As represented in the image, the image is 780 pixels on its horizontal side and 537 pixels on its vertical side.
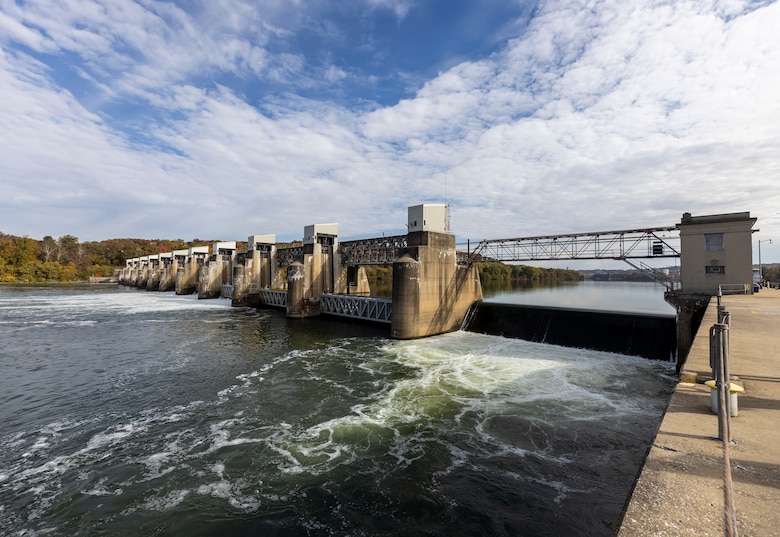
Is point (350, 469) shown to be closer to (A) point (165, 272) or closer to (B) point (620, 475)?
(B) point (620, 475)

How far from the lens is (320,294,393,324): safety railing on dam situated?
30.6 meters

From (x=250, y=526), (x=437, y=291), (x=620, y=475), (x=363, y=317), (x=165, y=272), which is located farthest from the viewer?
(x=165, y=272)

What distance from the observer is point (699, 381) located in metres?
6.89

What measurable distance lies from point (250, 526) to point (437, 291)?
2079 cm

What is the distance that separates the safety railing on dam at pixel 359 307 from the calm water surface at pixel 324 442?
10710 mm

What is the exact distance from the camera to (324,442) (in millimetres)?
10070

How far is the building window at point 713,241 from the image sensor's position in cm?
1803

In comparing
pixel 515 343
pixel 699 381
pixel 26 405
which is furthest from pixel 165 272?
pixel 699 381

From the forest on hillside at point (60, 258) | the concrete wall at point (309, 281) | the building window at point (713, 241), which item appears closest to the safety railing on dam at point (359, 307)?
the concrete wall at point (309, 281)

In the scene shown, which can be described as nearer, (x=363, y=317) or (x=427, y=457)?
(x=427, y=457)

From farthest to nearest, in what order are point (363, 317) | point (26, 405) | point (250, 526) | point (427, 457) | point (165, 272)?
point (165, 272) → point (363, 317) → point (26, 405) → point (427, 457) → point (250, 526)

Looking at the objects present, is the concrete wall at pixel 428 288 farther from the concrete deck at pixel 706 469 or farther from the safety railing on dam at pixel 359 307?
the concrete deck at pixel 706 469

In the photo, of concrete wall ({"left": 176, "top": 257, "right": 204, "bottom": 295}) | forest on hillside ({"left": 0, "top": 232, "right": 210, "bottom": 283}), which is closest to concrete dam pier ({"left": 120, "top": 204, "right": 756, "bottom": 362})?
concrete wall ({"left": 176, "top": 257, "right": 204, "bottom": 295})

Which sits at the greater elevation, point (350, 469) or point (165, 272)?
point (165, 272)
